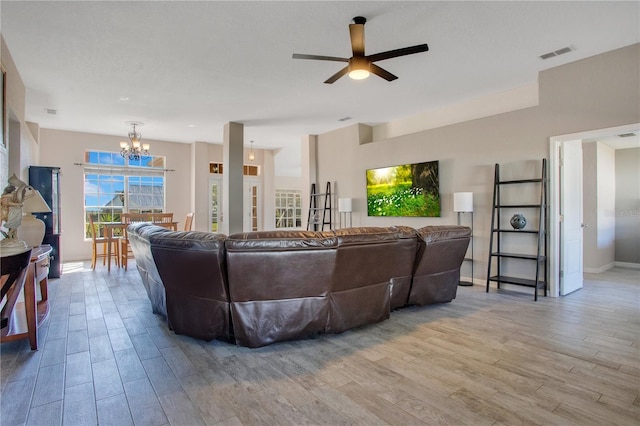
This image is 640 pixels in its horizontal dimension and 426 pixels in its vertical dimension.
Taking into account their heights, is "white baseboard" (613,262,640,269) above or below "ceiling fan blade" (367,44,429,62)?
below

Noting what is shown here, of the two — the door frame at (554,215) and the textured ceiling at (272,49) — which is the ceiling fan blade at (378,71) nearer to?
the textured ceiling at (272,49)

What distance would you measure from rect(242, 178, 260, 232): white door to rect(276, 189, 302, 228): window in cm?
64

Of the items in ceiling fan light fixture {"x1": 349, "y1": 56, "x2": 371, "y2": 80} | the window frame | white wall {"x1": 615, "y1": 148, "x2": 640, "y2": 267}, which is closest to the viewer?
ceiling fan light fixture {"x1": 349, "y1": 56, "x2": 371, "y2": 80}

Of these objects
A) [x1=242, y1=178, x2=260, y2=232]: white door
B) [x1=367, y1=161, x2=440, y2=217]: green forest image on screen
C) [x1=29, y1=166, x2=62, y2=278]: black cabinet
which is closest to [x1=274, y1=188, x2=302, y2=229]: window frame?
[x1=242, y1=178, x2=260, y2=232]: white door

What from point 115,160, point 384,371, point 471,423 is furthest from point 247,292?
point 115,160

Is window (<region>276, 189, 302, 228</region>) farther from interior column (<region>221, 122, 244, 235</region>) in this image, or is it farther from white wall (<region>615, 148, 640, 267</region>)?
white wall (<region>615, 148, 640, 267</region>)

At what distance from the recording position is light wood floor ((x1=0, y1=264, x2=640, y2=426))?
1844 mm

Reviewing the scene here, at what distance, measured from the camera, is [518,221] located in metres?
4.47

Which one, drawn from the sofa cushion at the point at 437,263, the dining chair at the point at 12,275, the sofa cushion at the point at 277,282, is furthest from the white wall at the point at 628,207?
the dining chair at the point at 12,275

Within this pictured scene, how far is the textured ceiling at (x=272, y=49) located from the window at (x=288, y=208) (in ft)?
15.0

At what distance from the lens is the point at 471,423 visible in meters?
1.76

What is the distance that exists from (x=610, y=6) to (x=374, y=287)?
A: 10.6ft

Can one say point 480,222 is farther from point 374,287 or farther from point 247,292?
point 247,292

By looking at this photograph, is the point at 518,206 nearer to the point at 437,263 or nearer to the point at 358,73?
the point at 437,263
